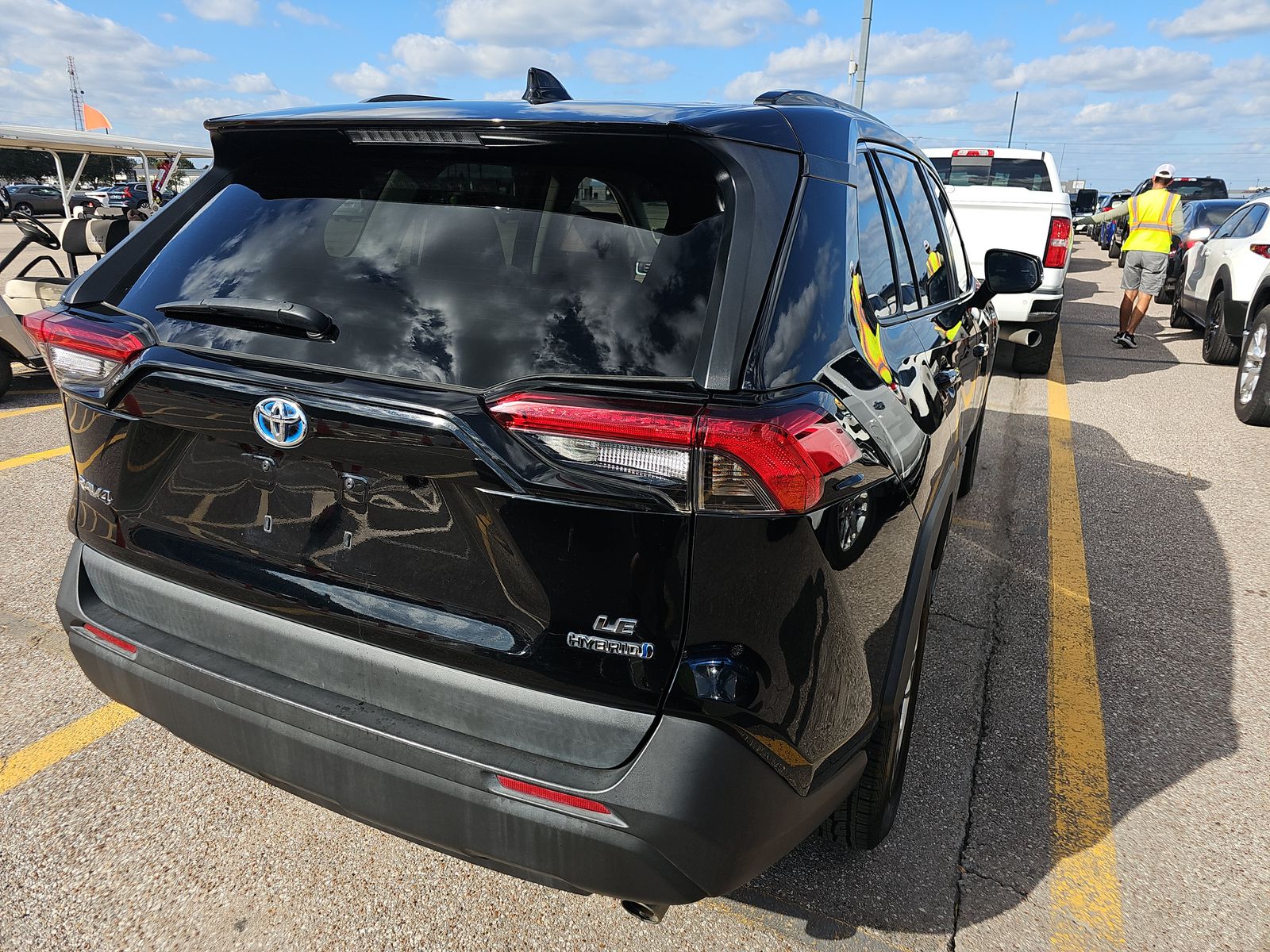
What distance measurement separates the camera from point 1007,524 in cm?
488

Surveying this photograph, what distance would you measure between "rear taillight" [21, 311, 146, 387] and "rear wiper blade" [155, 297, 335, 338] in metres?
0.12

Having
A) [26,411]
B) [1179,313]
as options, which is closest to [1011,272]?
[26,411]

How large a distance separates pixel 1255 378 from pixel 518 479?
24.9 ft

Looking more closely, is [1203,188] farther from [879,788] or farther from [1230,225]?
[879,788]

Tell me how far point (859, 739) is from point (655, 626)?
0.64m

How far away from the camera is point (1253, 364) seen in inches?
281

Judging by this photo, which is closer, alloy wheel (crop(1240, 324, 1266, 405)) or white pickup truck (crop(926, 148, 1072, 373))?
alloy wheel (crop(1240, 324, 1266, 405))

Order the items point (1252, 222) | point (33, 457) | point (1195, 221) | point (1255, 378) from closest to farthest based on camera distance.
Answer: point (33, 457), point (1255, 378), point (1252, 222), point (1195, 221)

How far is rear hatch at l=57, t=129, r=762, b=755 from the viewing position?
4.91ft

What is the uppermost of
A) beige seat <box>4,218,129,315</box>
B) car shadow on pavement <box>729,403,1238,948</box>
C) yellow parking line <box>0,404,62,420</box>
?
beige seat <box>4,218,129,315</box>

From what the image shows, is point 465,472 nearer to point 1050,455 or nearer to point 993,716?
point 993,716

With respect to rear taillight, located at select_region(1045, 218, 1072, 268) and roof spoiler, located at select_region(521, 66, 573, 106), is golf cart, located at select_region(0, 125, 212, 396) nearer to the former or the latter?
roof spoiler, located at select_region(521, 66, 573, 106)

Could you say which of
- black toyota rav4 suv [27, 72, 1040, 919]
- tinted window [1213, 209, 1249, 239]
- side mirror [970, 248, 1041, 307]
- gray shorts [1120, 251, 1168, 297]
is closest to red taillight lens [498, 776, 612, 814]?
black toyota rav4 suv [27, 72, 1040, 919]

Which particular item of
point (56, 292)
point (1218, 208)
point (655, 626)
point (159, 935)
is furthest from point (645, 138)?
point (1218, 208)
